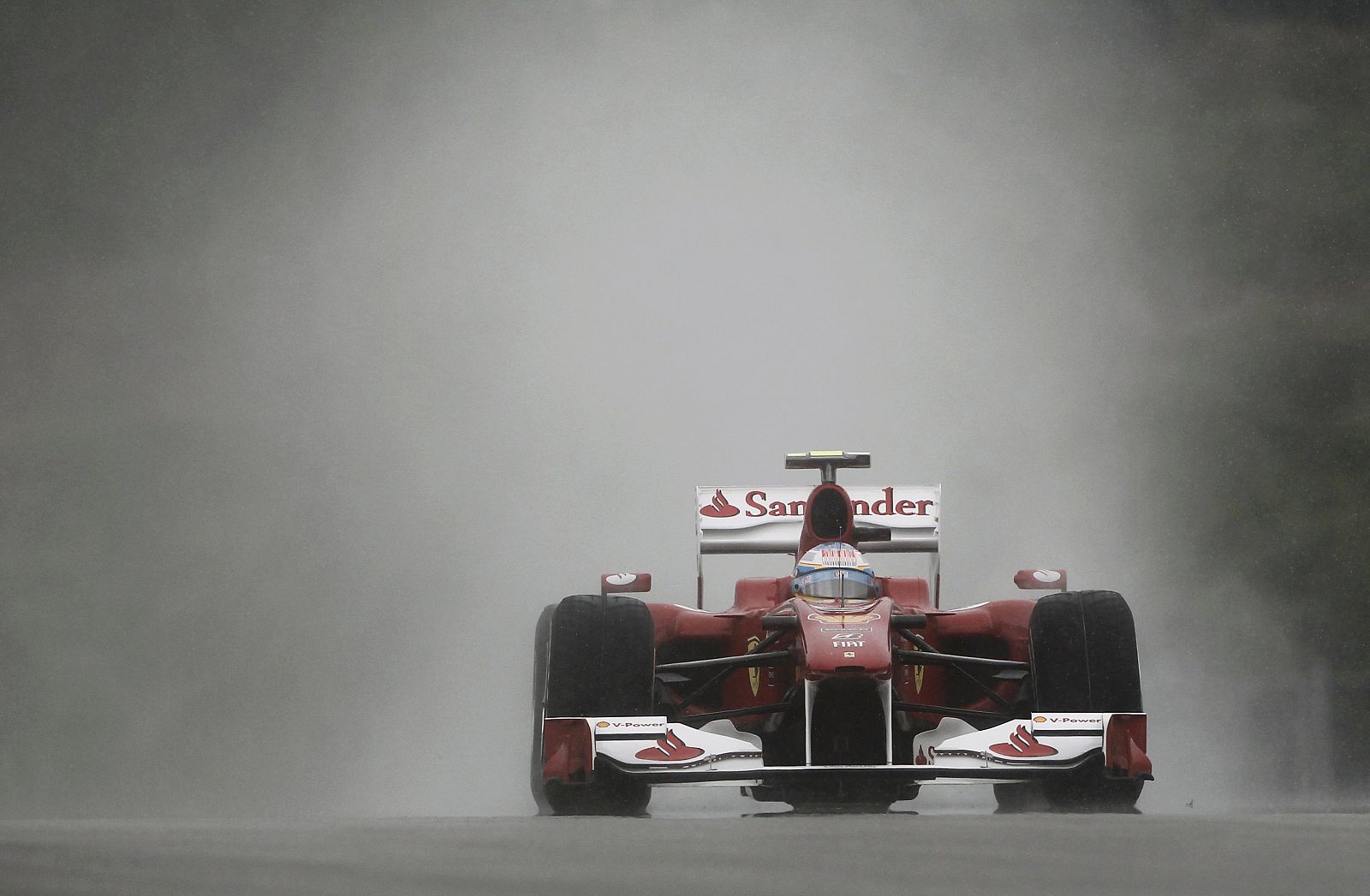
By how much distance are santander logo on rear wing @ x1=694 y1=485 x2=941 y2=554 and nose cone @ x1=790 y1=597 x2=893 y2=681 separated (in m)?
2.08

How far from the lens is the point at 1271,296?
18.6 m

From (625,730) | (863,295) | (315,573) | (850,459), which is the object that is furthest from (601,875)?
(863,295)

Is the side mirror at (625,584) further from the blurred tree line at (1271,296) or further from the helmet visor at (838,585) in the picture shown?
the blurred tree line at (1271,296)

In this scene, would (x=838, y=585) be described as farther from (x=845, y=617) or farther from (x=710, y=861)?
(x=710, y=861)

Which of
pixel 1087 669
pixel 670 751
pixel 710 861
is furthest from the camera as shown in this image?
pixel 1087 669

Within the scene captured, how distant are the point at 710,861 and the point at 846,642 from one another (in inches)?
177

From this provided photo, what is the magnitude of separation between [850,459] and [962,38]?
15.5 meters

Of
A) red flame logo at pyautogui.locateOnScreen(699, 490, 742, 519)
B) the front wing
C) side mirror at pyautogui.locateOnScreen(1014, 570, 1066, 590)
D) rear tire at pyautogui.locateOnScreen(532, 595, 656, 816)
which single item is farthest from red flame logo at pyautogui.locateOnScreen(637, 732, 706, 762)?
red flame logo at pyautogui.locateOnScreen(699, 490, 742, 519)

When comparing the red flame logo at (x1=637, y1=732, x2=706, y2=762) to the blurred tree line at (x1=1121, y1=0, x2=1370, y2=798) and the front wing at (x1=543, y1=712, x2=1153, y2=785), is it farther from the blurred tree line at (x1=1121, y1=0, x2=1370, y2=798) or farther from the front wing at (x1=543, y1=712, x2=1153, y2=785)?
the blurred tree line at (x1=1121, y1=0, x2=1370, y2=798)

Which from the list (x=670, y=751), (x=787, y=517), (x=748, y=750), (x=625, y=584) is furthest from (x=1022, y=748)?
(x=787, y=517)

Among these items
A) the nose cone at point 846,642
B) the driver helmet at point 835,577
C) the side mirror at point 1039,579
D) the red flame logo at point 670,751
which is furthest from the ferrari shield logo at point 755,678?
the side mirror at point 1039,579

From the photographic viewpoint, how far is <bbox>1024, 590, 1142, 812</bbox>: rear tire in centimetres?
631

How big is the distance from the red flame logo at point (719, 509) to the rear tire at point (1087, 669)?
7.74 ft

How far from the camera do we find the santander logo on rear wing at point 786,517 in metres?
8.53
